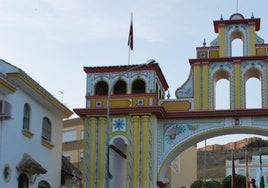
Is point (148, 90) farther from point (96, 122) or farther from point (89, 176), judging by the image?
point (89, 176)

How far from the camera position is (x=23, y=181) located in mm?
28031

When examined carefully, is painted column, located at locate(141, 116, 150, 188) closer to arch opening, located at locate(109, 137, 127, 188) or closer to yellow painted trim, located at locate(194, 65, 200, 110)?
arch opening, located at locate(109, 137, 127, 188)

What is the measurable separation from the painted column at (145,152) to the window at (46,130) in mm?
4346

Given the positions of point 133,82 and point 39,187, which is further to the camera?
point 133,82

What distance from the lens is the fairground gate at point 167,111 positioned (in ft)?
103

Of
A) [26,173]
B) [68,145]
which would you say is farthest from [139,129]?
[68,145]

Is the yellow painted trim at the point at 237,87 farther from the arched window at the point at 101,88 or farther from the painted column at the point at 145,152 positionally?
the arched window at the point at 101,88

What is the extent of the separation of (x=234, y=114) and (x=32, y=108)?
9.28m

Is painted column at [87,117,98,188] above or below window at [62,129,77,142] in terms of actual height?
below

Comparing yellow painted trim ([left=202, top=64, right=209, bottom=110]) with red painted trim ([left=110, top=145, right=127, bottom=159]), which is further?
red painted trim ([left=110, top=145, right=127, bottom=159])

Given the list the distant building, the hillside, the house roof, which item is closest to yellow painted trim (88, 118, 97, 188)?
the house roof

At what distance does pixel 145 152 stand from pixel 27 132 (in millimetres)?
6109

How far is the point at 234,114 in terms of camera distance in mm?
31203

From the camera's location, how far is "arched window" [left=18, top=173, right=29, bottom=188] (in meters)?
27.6
